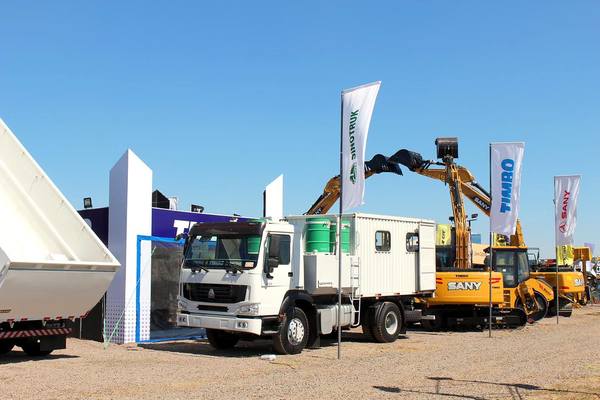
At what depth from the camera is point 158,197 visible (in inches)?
786

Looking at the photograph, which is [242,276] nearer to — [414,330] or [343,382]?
[343,382]

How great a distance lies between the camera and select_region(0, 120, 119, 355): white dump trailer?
1210cm

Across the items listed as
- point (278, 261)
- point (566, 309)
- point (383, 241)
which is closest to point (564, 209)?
point (566, 309)

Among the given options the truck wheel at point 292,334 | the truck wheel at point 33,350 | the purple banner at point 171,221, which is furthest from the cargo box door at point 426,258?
the truck wheel at point 33,350

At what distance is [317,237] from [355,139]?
99.5 inches

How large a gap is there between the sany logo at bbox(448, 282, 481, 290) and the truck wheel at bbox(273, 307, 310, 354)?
6421 millimetres

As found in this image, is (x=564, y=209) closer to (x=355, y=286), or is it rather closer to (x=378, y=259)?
(x=378, y=259)

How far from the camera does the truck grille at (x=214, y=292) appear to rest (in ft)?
45.4

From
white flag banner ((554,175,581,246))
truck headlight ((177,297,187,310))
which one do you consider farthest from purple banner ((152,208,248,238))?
white flag banner ((554,175,581,246))

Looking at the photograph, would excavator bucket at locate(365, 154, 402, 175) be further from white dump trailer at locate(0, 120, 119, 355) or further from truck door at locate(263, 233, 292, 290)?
white dump trailer at locate(0, 120, 119, 355)

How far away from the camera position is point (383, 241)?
17.0 metres

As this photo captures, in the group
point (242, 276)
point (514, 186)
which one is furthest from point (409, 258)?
point (242, 276)

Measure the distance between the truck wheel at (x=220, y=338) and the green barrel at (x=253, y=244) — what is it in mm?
2362

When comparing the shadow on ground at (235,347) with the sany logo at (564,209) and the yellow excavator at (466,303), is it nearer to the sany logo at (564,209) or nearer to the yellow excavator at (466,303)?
the yellow excavator at (466,303)
